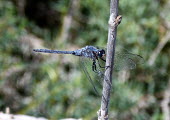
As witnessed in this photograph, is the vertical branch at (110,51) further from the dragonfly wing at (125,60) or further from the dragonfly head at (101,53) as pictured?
the dragonfly wing at (125,60)

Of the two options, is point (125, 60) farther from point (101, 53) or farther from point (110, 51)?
point (110, 51)

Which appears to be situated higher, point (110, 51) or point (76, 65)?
point (76, 65)

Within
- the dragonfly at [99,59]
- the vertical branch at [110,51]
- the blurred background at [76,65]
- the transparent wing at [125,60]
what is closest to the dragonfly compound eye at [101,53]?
the dragonfly at [99,59]

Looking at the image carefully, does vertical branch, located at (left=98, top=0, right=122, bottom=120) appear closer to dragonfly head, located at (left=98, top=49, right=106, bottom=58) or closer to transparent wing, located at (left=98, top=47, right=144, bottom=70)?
dragonfly head, located at (left=98, top=49, right=106, bottom=58)

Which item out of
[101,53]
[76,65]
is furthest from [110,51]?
[76,65]

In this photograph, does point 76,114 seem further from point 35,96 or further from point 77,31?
point 77,31

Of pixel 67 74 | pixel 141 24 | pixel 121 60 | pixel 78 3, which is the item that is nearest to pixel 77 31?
pixel 78 3

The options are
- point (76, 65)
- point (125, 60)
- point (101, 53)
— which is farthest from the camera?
point (76, 65)

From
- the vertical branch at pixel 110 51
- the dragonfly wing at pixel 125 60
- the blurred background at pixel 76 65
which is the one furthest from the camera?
the blurred background at pixel 76 65
